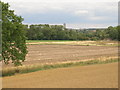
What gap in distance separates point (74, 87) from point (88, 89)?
0.84 m

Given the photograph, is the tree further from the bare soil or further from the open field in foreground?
the bare soil

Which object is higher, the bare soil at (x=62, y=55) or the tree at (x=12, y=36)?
the tree at (x=12, y=36)

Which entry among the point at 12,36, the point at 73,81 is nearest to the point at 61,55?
the point at 12,36

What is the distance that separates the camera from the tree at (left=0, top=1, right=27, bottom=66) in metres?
18.4

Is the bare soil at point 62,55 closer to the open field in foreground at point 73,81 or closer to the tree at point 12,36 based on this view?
the tree at point 12,36

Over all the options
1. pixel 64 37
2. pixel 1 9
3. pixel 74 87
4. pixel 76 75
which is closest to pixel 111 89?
pixel 74 87

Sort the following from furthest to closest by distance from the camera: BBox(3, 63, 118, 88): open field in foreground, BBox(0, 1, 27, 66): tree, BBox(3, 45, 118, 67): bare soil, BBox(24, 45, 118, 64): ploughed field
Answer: BBox(24, 45, 118, 64): ploughed field → BBox(3, 45, 118, 67): bare soil → BBox(0, 1, 27, 66): tree → BBox(3, 63, 118, 88): open field in foreground

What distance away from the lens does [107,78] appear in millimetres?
14078

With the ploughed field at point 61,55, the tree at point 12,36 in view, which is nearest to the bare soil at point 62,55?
the ploughed field at point 61,55

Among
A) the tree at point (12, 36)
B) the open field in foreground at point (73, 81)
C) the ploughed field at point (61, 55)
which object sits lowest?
the ploughed field at point (61, 55)

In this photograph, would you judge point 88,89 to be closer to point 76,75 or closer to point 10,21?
point 76,75

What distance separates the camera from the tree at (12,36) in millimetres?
18391

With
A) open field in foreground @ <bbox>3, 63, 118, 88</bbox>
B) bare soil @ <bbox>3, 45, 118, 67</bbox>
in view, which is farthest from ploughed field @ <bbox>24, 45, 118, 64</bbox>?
open field in foreground @ <bbox>3, 63, 118, 88</bbox>

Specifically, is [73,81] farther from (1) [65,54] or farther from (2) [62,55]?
(1) [65,54]
